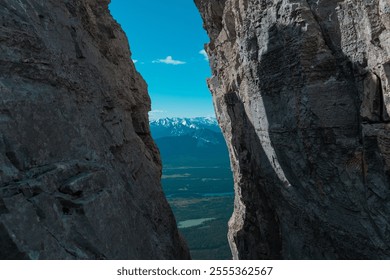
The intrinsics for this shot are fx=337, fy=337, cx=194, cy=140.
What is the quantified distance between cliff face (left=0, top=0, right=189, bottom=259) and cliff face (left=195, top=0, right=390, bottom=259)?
780cm

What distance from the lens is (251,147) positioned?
25.0 m

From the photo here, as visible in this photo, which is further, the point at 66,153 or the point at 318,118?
the point at 318,118

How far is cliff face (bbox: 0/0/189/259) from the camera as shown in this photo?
10.9 metres

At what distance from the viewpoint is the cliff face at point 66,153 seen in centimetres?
1095

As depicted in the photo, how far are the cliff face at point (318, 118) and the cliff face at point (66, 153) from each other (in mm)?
7797

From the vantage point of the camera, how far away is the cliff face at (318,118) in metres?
14.2

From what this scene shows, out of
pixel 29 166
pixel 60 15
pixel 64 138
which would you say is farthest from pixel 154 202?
pixel 60 15

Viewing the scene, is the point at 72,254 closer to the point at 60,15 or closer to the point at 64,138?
the point at 64,138

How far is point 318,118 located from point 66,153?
471 inches

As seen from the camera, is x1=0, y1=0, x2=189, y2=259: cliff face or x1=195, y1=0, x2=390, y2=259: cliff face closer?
A: x1=0, y1=0, x2=189, y2=259: cliff face

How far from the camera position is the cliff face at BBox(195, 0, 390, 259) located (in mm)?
14242

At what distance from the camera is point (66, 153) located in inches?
537

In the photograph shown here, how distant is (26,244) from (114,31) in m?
19.3

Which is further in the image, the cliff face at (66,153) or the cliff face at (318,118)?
the cliff face at (318,118)
